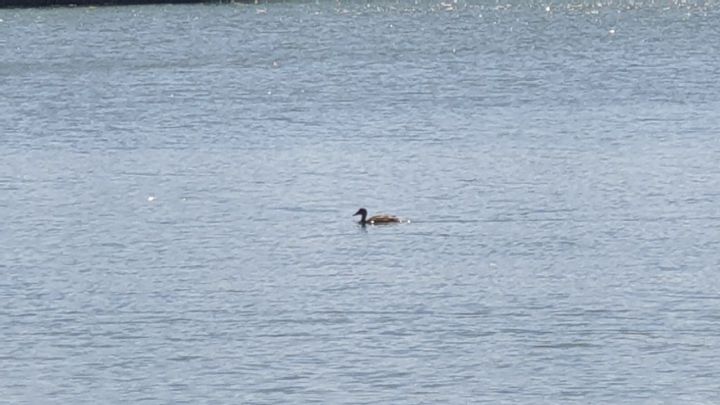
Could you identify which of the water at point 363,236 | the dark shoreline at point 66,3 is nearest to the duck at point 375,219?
the water at point 363,236

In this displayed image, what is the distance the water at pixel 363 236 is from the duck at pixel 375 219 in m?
0.25

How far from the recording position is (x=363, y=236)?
42500mm

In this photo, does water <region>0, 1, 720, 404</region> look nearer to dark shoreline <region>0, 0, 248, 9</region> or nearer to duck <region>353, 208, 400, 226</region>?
duck <region>353, 208, 400, 226</region>

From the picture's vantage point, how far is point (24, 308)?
1428 inches

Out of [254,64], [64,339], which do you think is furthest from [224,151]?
[254,64]

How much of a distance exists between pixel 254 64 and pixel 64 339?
185ft

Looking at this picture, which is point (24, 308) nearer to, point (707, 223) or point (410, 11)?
point (707, 223)

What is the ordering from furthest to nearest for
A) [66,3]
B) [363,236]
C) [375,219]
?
[66,3] < [375,219] < [363,236]

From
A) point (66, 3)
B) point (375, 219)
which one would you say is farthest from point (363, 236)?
point (66, 3)

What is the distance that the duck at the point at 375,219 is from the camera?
142ft

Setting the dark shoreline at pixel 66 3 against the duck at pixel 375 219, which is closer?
the duck at pixel 375 219

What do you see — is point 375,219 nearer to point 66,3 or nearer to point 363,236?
point 363,236

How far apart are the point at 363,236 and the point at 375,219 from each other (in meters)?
0.92

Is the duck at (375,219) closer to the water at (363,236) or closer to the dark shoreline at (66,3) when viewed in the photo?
the water at (363,236)
